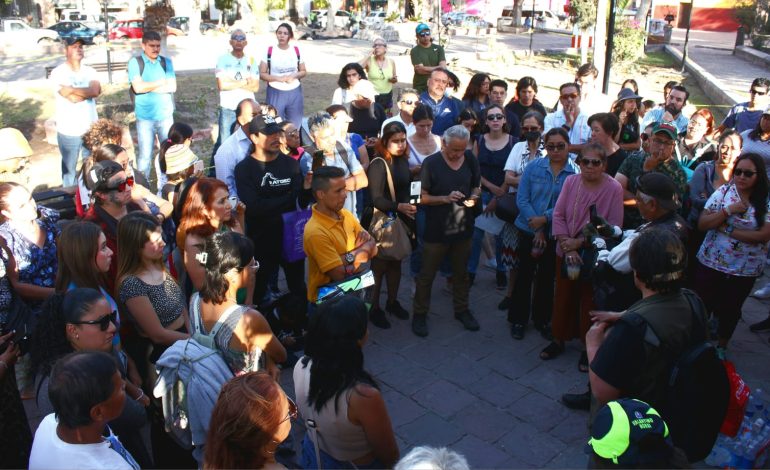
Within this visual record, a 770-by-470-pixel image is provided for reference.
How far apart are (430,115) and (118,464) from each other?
4359 millimetres

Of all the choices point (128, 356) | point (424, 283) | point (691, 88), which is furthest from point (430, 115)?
point (691, 88)

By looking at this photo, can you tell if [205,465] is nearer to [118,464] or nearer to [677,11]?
[118,464]

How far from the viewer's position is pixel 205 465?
90.7 inches

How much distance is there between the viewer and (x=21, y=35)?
2931cm

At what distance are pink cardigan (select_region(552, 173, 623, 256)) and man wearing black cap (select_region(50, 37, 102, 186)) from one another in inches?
207

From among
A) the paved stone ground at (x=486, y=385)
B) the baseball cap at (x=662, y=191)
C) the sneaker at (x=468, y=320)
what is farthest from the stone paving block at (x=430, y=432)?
the baseball cap at (x=662, y=191)

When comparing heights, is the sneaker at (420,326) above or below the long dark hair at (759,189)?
below

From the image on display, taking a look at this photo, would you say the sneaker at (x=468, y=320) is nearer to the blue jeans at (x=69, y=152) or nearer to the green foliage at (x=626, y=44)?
the blue jeans at (x=69, y=152)

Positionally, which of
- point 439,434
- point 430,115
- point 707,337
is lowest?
point 439,434

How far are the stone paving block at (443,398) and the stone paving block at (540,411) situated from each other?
13.3 inches

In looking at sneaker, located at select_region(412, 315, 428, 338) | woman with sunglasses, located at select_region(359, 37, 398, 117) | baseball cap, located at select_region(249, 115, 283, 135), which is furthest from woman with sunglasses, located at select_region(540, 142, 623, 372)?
woman with sunglasses, located at select_region(359, 37, 398, 117)

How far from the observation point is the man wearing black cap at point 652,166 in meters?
5.19

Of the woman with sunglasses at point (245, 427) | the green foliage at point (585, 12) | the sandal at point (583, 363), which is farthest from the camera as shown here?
the green foliage at point (585, 12)

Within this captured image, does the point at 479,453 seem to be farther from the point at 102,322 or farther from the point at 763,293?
the point at 763,293
